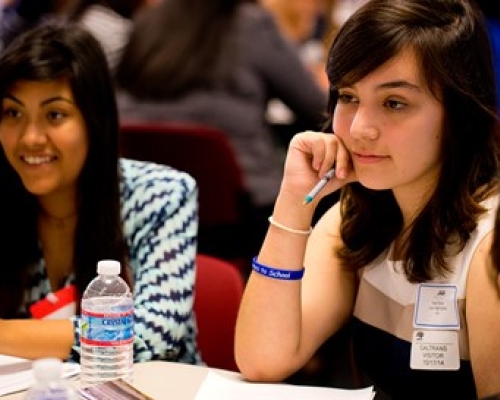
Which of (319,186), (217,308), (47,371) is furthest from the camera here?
(217,308)

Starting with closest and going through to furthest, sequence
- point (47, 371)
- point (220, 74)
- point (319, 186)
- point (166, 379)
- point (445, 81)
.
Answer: point (47, 371) < point (445, 81) < point (166, 379) < point (319, 186) < point (220, 74)

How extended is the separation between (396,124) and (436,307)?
376mm

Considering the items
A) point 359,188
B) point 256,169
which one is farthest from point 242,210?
point 359,188

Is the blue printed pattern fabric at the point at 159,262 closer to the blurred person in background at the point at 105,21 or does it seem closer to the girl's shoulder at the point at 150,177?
the girl's shoulder at the point at 150,177

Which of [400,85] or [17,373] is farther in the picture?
[17,373]

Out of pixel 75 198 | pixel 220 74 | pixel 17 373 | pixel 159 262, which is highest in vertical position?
pixel 220 74

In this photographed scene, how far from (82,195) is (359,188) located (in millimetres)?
728

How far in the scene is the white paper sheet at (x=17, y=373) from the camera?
204 cm

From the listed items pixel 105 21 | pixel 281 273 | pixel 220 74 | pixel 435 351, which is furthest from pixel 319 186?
pixel 105 21

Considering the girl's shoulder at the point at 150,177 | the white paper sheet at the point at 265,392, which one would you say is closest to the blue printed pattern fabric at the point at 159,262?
the girl's shoulder at the point at 150,177

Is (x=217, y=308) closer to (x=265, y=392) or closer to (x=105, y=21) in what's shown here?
(x=265, y=392)

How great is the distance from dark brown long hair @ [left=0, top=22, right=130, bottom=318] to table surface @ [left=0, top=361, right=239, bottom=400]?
0.40m

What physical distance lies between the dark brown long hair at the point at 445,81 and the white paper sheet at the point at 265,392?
294mm

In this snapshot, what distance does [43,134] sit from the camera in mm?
2477
